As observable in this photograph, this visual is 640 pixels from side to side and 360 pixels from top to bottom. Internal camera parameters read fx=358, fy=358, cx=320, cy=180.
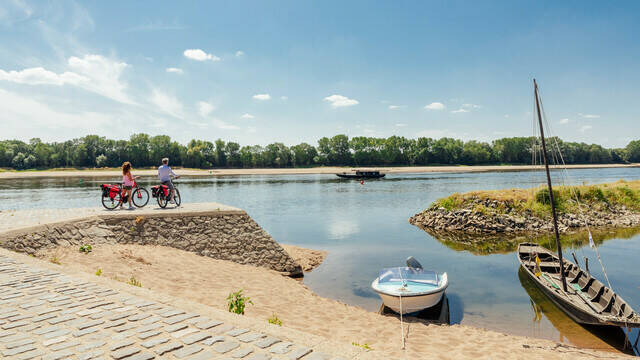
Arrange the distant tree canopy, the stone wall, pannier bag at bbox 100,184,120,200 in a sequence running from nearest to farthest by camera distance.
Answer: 1. the stone wall
2. pannier bag at bbox 100,184,120,200
3. the distant tree canopy

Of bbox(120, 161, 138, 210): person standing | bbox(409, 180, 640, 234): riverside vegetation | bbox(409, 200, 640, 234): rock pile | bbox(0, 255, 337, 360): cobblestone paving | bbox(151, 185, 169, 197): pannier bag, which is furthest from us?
bbox(409, 180, 640, 234): riverside vegetation

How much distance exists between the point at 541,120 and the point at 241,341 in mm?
15865

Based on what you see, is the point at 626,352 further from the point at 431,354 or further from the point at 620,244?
the point at 620,244

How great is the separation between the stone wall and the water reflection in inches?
422

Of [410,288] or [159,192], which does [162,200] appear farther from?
[410,288]

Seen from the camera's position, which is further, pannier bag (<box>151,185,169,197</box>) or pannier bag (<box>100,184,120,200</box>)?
pannier bag (<box>151,185,169,197</box>)

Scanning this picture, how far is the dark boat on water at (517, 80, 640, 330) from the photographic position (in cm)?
1131

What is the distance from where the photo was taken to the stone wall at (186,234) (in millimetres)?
13844

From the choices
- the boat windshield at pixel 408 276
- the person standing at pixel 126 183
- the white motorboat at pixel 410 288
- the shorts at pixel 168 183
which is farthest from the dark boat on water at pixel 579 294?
the person standing at pixel 126 183

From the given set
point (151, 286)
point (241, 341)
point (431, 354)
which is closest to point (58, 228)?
point (151, 286)

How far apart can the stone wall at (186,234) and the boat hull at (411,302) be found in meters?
6.27

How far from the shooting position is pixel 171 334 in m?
5.46

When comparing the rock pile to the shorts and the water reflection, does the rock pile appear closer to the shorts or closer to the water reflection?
the water reflection

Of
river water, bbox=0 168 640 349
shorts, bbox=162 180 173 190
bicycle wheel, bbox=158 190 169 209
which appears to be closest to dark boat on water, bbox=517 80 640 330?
river water, bbox=0 168 640 349
